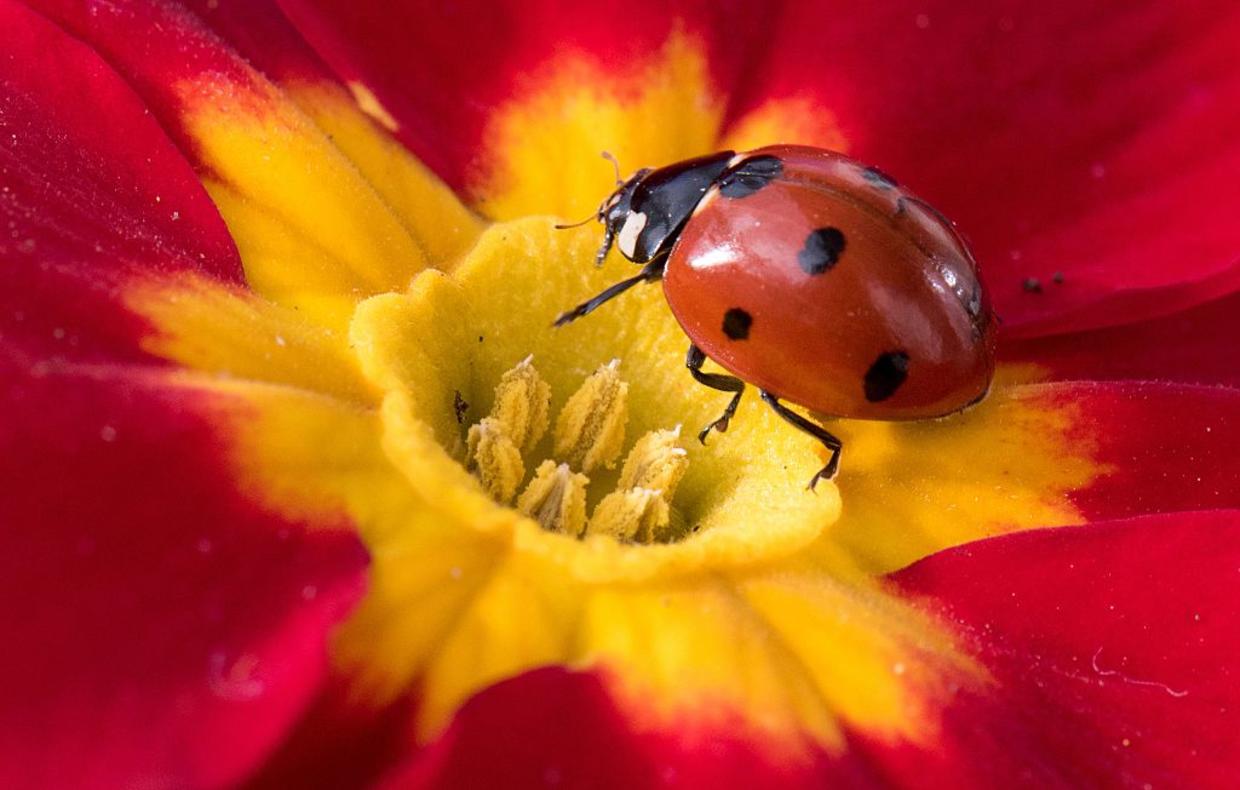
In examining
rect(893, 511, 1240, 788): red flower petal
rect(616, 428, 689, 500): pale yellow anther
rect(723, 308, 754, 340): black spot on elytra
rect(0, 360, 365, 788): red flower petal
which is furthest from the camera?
rect(616, 428, 689, 500): pale yellow anther

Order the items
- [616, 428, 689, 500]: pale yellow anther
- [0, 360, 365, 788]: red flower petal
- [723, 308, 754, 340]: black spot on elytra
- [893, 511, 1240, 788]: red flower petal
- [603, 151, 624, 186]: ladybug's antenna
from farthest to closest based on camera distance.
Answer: [603, 151, 624, 186]: ladybug's antenna < [616, 428, 689, 500]: pale yellow anther < [723, 308, 754, 340]: black spot on elytra < [893, 511, 1240, 788]: red flower petal < [0, 360, 365, 788]: red flower petal

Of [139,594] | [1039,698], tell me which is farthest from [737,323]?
[139,594]

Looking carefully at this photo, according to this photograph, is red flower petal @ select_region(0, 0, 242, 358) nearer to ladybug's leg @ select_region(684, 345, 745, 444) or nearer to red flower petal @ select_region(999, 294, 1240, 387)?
ladybug's leg @ select_region(684, 345, 745, 444)

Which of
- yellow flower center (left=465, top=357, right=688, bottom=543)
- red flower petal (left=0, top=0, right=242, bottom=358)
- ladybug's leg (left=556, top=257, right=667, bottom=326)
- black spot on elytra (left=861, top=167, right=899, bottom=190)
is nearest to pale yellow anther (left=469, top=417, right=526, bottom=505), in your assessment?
yellow flower center (left=465, top=357, right=688, bottom=543)

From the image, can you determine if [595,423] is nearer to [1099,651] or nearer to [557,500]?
[557,500]

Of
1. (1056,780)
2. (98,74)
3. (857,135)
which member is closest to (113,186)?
(98,74)

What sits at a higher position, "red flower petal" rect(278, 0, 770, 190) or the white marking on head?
"red flower petal" rect(278, 0, 770, 190)

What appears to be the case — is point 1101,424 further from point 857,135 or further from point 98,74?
point 98,74
